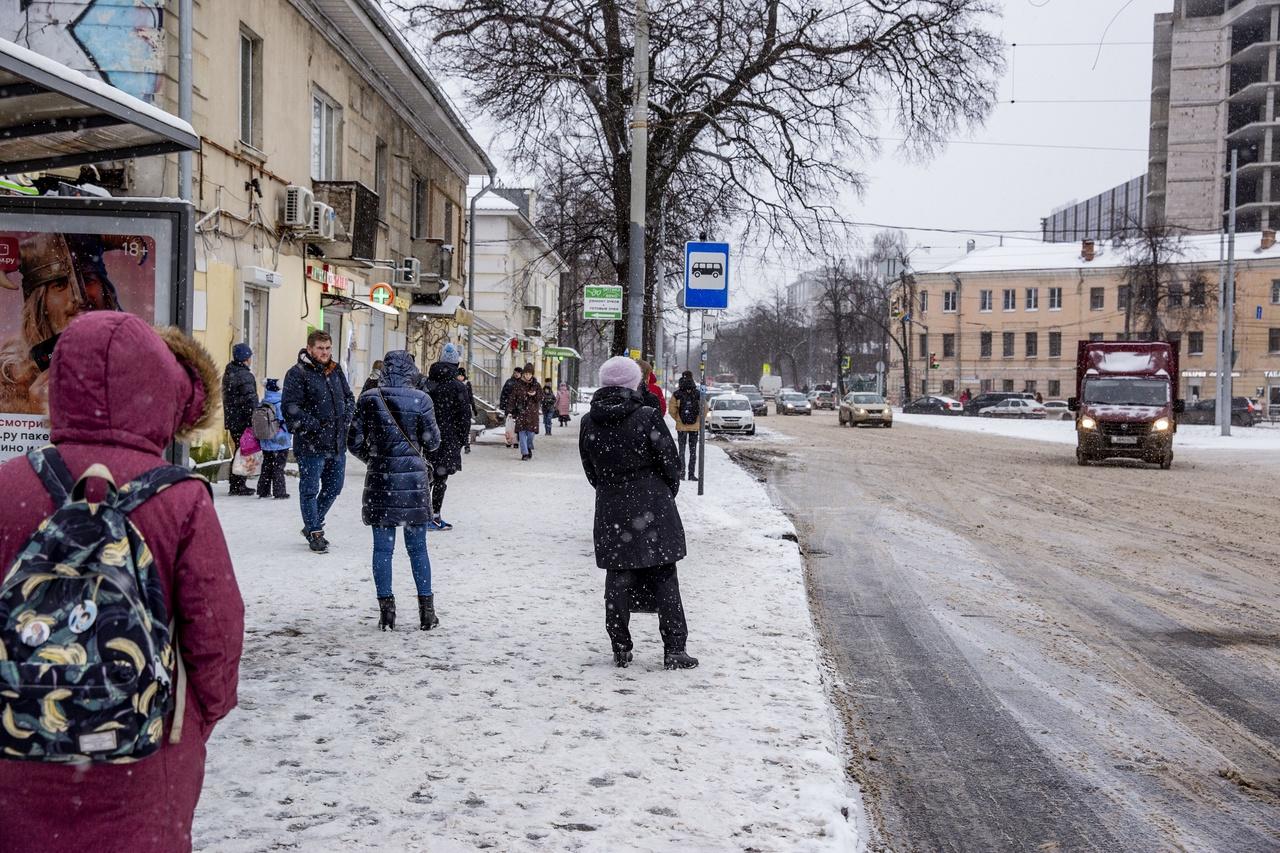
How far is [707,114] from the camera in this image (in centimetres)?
1852

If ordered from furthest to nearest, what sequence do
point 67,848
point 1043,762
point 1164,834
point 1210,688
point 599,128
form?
point 599,128 < point 1210,688 < point 1043,762 < point 1164,834 < point 67,848

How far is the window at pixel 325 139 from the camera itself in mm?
18812

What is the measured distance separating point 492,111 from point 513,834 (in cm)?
1659

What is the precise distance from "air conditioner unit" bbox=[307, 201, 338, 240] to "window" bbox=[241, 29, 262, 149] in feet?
5.09

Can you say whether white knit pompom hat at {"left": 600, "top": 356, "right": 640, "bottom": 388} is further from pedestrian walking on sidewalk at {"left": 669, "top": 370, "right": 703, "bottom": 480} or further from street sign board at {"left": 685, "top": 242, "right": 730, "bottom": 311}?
pedestrian walking on sidewalk at {"left": 669, "top": 370, "right": 703, "bottom": 480}

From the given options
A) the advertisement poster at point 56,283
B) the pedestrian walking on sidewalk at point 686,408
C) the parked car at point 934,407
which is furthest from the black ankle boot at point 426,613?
the parked car at point 934,407

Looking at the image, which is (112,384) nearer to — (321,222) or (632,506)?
(632,506)

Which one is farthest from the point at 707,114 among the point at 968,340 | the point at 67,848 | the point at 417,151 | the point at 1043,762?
the point at 968,340

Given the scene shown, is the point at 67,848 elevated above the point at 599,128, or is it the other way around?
the point at 599,128

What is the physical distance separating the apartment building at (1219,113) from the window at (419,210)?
214ft

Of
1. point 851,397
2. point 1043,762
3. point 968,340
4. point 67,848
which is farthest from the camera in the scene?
point 968,340

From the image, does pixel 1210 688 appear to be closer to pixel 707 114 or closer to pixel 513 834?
pixel 513 834

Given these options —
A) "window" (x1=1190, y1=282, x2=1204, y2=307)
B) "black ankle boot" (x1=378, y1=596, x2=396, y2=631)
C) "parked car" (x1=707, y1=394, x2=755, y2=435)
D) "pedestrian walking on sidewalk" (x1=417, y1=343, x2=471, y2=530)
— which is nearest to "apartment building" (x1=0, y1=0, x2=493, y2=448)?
"pedestrian walking on sidewalk" (x1=417, y1=343, x2=471, y2=530)

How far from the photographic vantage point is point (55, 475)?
2252 mm
